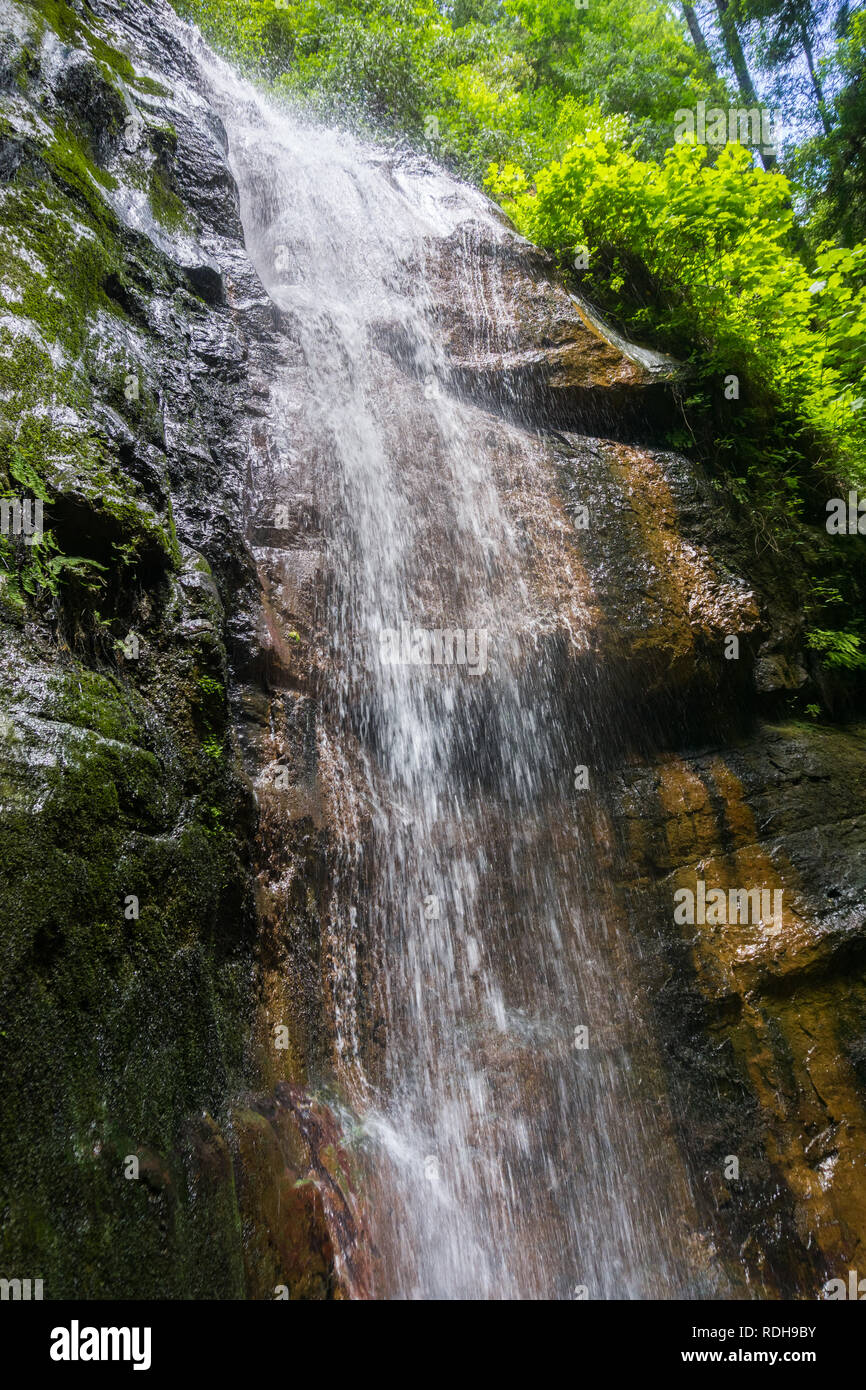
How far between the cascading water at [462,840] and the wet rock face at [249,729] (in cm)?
10

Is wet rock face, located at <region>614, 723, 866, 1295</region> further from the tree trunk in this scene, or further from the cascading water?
the tree trunk

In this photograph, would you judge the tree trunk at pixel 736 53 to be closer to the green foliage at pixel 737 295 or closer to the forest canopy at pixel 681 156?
the forest canopy at pixel 681 156

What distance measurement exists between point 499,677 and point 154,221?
15.7 feet

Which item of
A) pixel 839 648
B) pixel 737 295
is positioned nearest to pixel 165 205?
pixel 737 295

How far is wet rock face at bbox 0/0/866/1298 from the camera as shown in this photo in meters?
2.61

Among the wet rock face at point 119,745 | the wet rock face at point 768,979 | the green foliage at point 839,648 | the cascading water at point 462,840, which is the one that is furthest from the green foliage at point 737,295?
the wet rock face at point 119,745

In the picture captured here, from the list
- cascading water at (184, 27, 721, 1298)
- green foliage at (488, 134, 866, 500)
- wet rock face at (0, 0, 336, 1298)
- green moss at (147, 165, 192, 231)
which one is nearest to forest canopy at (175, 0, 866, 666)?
green foliage at (488, 134, 866, 500)

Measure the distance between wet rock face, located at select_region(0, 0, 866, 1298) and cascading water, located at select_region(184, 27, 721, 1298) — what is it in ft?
0.31

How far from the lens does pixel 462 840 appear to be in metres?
5.48

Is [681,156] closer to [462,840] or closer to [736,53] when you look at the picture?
[462,840]

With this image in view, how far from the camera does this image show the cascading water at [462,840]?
4387 millimetres

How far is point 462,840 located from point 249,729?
6.00 ft

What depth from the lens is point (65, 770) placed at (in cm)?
276
